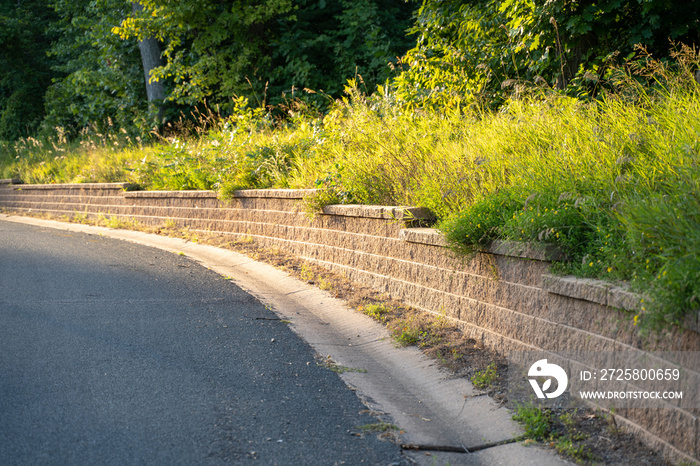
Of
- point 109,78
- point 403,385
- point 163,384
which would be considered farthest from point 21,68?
point 403,385

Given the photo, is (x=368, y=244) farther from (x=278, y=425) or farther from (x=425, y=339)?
(x=278, y=425)

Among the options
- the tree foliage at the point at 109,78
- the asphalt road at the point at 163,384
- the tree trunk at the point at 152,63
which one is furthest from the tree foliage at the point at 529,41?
the tree foliage at the point at 109,78

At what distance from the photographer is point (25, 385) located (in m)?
4.24

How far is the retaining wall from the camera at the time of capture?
3.21 m

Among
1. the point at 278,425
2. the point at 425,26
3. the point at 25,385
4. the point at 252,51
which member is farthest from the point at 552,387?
the point at 252,51

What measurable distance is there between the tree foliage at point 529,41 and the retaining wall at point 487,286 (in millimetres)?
2416

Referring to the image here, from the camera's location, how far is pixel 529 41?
27.6 ft

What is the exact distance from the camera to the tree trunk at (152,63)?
1905cm

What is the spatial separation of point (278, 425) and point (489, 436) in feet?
4.31

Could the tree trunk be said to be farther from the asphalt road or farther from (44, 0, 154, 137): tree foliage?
the asphalt road

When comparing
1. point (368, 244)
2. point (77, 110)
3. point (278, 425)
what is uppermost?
point (77, 110)

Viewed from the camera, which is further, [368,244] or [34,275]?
[34,275]

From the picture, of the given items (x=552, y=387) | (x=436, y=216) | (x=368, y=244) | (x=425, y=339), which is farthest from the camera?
(x=368, y=244)

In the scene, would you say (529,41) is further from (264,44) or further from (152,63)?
(152,63)
